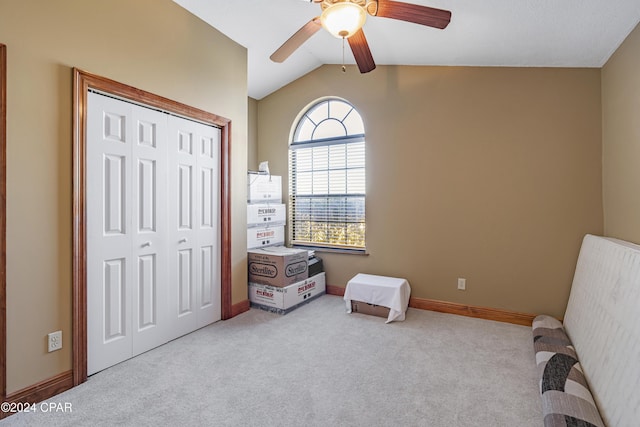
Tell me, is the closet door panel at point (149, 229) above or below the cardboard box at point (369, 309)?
above

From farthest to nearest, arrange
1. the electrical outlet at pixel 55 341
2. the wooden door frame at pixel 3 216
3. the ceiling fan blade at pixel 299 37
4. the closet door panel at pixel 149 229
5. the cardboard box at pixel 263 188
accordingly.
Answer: the cardboard box at pixel 263 188, the closet door panel at pixel 149 229, the ceiling fan blade at pixel 299 37, the electrical outlet at pixel 55 341, the wooden door frame at pixel 3 216

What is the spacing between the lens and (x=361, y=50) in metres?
2.22

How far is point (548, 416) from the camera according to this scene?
5.24 ft

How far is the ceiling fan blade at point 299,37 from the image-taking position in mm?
2055

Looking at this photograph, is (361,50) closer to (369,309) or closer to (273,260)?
(273,260)

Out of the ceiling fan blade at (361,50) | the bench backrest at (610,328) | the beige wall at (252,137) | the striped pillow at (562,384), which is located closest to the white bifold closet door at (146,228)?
the beige wall at (252,137)

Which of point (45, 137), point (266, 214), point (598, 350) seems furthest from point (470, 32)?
point (45, 137)

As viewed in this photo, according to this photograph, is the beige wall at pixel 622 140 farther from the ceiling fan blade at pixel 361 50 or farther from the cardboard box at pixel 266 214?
the cardboard box at pixel 266 214

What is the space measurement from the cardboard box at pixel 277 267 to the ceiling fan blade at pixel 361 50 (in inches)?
79.3

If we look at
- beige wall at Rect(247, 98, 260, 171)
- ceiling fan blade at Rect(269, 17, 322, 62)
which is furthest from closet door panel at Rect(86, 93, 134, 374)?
beige wall at Rect(247, 98, 260, 171)

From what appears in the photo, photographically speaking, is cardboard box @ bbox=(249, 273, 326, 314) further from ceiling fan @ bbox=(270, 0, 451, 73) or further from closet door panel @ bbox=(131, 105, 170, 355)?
ceiling fan @ bbox=(270, 0, 451, 73)

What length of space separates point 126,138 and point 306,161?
239 centimetres

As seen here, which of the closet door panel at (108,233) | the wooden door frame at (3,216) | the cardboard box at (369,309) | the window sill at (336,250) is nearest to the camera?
the wooden door frame at (3,216)

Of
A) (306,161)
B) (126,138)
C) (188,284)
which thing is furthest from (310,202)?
(126,138)
